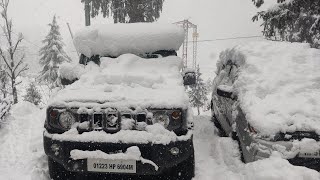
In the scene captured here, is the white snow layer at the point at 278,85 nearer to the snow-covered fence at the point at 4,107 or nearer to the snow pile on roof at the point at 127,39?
the snow pile on roof at the point at 127,39

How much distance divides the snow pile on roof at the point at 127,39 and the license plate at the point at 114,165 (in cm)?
248

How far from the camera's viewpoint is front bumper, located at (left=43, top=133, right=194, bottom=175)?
13.0 feet

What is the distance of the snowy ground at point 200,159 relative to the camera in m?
3.73

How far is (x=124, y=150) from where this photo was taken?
157 inches

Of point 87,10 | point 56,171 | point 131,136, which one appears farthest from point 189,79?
point 87,10

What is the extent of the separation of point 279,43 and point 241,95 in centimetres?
198

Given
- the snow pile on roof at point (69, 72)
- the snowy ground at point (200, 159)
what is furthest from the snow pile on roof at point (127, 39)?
the snowy ground at point (200, 159)

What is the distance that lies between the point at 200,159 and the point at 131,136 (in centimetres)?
189

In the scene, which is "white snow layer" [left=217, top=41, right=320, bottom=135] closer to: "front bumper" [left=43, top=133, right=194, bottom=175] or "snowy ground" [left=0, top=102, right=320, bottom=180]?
"snowy ground" [left=0, top=102, right=320, bottom=180]

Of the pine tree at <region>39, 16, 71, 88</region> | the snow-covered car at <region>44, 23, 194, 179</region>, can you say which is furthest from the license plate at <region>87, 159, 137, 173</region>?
the pine tree at <region>39, 16, 71, 88</region>

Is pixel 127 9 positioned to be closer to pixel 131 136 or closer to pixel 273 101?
pixel 273 101

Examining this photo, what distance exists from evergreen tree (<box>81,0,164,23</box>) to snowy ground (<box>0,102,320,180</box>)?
7.47 m

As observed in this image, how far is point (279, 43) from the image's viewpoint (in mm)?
6742

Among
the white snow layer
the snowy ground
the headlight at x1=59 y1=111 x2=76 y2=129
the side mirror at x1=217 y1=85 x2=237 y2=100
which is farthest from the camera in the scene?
the side mirror at x1=217 y1=85 x2=237 y2=100
